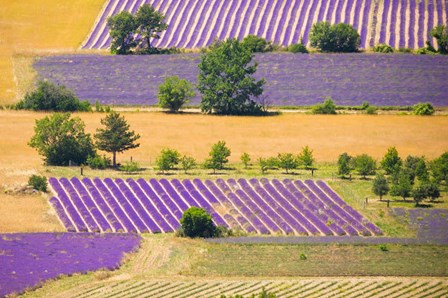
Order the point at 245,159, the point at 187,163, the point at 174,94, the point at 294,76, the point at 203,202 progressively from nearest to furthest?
1. the point at 203,202
2. the point at 187,163
3. the point at 245,159
4. the point at 174,94
5. the point at 294,76

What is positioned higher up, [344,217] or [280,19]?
[280,19]

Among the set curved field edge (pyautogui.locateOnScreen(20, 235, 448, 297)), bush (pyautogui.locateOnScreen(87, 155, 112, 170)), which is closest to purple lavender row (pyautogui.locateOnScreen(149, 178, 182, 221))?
curved field edge (pyautogui.locateOnScreen(20, 235, 448, 297))

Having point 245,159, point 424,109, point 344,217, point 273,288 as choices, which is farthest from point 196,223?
point 424,109

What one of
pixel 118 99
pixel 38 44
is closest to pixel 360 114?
pixel 118 99

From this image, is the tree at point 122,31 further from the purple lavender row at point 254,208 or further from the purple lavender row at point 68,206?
the purple lavender row at point 254,208

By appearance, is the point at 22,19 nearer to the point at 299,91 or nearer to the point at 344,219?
the point at 299,91

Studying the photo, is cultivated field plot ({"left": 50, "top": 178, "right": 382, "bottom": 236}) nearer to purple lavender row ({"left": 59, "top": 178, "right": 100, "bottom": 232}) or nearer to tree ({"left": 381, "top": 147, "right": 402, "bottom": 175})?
purple lavender row ({"left": 59, "top": 178, "right": 100, "bottom": 232})

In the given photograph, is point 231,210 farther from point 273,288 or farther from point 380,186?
point 273,288
